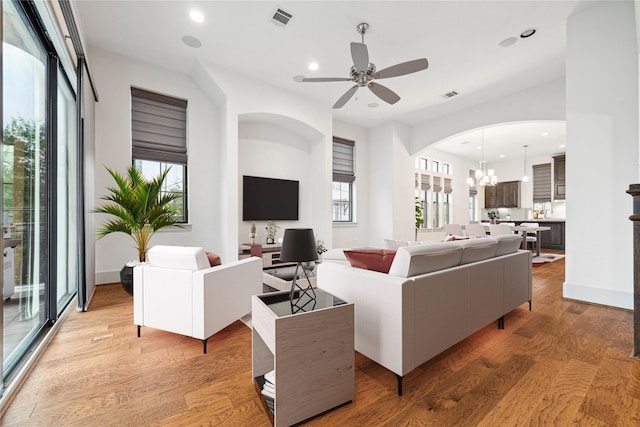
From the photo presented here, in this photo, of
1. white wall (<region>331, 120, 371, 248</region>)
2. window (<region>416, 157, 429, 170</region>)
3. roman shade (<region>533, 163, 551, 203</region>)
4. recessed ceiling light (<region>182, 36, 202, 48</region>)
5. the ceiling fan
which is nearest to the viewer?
the ceiling fan

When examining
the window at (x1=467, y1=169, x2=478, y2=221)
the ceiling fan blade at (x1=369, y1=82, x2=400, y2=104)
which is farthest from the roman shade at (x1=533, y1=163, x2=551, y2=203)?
the ceiling fan blade at (x1=369, y1=82, x2=400, y2=104)

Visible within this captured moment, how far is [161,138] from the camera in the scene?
448 centimetres

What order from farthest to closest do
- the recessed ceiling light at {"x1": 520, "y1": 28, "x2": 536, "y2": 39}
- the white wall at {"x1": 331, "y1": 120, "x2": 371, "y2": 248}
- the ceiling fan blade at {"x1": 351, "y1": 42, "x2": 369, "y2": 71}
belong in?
the white wall at {"x1": 331, "y1": 120, "x2": 371, "y2": 248}, the recessed ceiling light at {"x1": 520, "y1": 28, "x2": 536, "y2": 39}, the ceiling fan blade at {"x1": 351, "y1": 42, "x2": 369, "y2": 71}

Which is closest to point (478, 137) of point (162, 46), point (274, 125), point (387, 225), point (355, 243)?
point (387, 225)

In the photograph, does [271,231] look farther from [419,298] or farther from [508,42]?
[508,42]

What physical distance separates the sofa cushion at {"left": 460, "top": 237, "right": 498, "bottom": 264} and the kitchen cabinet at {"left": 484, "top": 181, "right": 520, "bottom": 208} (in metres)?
9.47

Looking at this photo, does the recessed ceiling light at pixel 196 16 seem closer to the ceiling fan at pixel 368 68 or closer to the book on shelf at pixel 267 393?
the ceiling fan at pixel 368 68

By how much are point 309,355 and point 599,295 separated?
12.1 feet

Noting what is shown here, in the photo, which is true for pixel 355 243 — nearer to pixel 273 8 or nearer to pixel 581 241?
pixel 581 241

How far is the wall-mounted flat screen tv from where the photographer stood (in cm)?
538

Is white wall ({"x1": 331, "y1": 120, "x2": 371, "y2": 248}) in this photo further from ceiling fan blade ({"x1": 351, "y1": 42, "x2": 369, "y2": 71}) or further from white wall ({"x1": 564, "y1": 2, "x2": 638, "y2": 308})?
white wall ({"x1": 564, "y1": 2, "x2": 638, "y2": 308})

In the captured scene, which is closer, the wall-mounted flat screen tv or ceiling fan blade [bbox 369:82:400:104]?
ceiling fan blade [bbox 369:82:400:104]

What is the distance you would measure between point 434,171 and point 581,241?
6166 millimetres

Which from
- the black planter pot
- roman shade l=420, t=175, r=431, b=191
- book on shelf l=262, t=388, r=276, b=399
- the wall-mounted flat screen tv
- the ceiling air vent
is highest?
the ceiling air vent
